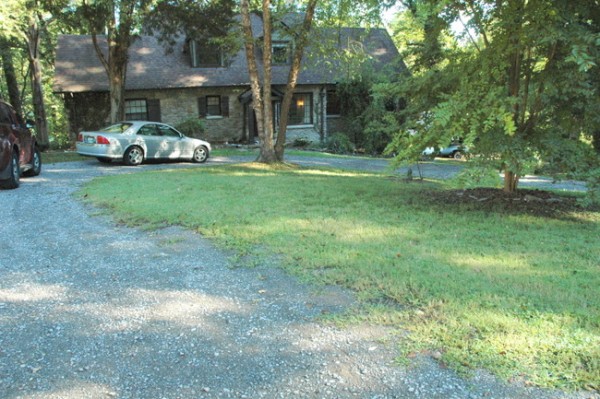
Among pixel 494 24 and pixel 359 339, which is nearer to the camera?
pixel 359 339

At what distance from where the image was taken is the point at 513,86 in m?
7.75

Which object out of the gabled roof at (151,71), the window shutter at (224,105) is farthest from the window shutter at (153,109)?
the window shutter at (224,105)

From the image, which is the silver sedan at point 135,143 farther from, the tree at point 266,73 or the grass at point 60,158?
the tree at point 266,73

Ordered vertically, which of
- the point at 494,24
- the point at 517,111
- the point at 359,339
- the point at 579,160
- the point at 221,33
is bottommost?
the point at 359,339

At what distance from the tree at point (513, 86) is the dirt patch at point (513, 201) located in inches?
34.8

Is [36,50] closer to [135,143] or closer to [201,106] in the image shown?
[201,106]

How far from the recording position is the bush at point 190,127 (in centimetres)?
2477

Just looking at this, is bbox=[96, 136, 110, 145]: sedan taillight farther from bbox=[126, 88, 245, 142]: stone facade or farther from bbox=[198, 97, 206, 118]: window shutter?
bbox=[198, 97, 206, 118]: window shutter

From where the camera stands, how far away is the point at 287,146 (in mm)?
27125

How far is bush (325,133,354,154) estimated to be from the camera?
2602 centimetres

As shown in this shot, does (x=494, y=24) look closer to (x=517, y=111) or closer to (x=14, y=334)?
(x=517, y=111)

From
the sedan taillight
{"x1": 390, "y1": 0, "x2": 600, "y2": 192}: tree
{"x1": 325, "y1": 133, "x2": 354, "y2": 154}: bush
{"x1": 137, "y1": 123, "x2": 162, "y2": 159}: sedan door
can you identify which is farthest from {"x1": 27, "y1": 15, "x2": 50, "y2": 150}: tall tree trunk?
{"x1": 390, "y1": 0, "x2": 600, "y2": 192}: tree

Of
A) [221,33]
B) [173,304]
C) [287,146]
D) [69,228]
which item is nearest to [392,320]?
[173,304]

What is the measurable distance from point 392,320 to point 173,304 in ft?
5.80
